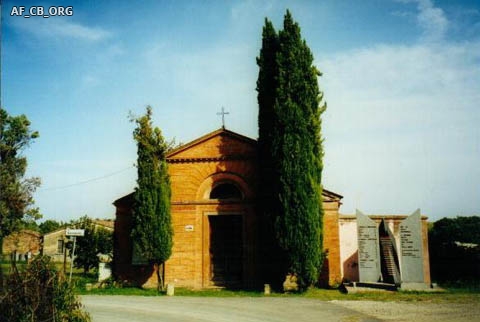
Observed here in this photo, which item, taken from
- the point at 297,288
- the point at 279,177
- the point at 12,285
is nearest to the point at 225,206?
the point at 279,177

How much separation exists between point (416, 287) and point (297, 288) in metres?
4.90

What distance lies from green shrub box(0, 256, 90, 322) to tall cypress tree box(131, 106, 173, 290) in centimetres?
982

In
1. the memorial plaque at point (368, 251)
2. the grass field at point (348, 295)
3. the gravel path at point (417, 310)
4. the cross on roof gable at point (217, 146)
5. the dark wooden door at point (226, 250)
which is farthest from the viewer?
the cross on roof gable at point (217, 146)

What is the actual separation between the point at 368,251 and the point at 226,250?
21.5 feet

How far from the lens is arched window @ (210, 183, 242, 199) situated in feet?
60.1

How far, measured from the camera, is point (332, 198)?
17.7 meters

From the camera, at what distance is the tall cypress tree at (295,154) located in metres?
15.3

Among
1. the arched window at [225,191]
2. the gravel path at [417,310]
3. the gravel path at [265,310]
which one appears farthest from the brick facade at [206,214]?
the gravel path at [417,310]

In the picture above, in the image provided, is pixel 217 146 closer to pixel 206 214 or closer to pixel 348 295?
pixel 206 214

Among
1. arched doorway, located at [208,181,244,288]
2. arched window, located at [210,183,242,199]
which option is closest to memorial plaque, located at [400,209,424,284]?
arched doorway, located at [208,181,244,288]

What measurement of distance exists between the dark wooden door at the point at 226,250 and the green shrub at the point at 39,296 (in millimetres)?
11383

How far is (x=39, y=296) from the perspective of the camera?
6.10m

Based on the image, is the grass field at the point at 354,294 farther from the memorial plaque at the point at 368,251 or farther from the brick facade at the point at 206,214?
the memorial plaque at the point at 368,251

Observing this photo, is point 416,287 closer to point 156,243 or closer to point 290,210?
point 290,210
